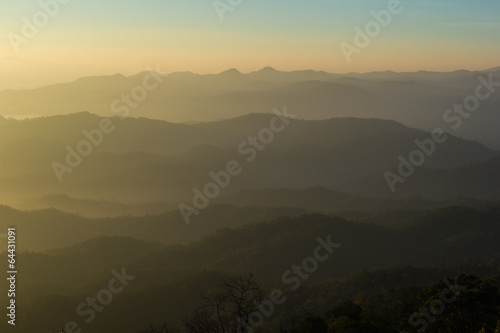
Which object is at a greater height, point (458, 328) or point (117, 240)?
point (117, 240)

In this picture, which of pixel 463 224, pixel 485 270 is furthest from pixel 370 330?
pixel 463 224

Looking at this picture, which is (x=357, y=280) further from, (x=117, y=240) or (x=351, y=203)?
(x=351, y=203)

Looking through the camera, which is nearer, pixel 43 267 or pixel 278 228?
pixel 43 267

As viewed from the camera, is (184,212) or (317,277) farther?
(184,212)

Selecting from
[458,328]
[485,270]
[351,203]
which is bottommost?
[458,328]

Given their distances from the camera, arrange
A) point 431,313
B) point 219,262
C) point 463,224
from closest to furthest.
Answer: point 431,313 < point 219,262 < point 463,224

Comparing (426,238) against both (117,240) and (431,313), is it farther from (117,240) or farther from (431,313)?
(431,313)

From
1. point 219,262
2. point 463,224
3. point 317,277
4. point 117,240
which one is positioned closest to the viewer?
point 317,277

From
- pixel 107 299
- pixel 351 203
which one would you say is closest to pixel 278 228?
pixel 107 299

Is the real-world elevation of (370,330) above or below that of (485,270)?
below
